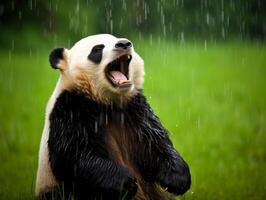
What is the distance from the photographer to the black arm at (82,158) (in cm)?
463

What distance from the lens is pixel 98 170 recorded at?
15.1 feet

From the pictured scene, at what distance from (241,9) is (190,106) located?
8674 mm

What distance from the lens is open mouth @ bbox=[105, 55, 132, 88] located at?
4.97 m

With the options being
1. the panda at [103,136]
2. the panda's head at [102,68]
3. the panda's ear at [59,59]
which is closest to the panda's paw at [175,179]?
the panda at [103,136]

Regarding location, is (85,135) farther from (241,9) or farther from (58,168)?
(241,9)

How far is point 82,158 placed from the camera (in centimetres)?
463

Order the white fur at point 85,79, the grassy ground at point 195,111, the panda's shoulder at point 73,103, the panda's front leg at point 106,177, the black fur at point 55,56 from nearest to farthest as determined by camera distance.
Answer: the panda's front leg at point 106,177
the panda's shoulder at point 73,103
the white fur at point 85,79
the black fur at point 55,56
the grassy ground at point 195,111

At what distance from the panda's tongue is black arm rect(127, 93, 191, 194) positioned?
0.20 metres

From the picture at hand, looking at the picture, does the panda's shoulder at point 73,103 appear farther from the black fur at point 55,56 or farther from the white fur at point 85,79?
the black fur at point 55,56

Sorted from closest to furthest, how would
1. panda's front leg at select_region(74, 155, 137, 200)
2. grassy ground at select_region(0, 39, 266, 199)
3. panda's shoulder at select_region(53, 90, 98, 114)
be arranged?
1. panda's front leg at select_region(74, 155, 137, 200)
2. panda's shoulder at select_region(53, 90, 98, 114)
3. grassy ground at select_region(0, 39, 266, 199)

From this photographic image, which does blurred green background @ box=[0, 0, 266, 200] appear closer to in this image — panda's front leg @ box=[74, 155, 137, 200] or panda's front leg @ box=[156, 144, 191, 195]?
panda's front leg @ box=[156, 144, 191, 195]

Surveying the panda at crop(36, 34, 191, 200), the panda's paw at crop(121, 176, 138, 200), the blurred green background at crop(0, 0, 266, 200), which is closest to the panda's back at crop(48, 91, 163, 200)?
the panda at crop(36, 34, 191, 200)

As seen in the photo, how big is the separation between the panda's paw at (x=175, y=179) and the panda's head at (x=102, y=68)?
26.1 inches

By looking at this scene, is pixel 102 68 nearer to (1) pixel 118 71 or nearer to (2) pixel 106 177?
(1) pixel 118 71
